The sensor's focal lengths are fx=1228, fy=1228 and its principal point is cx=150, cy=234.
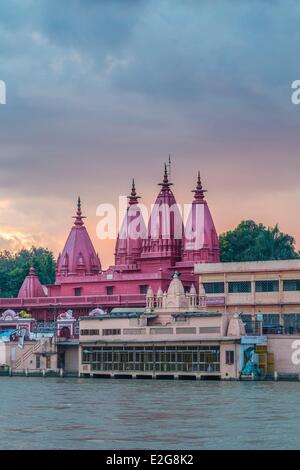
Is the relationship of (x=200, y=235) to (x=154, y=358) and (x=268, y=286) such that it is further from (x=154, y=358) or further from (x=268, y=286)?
(x=154, y=358)

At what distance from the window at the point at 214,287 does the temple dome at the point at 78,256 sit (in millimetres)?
12449

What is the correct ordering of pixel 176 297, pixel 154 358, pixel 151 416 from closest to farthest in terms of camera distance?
pixel 151 416 < pixel 154 358 < pixel 176 297

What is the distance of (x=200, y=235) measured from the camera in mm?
82500

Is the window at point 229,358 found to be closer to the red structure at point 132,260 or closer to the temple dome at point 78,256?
the red structure at point 132,260

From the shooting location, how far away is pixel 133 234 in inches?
3391

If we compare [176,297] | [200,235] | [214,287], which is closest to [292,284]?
[214,287]

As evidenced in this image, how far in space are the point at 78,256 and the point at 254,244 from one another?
16.4 m

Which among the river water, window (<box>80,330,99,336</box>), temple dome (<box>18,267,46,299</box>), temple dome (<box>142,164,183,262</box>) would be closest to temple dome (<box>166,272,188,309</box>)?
window (<box>80,330,99,336</box>)

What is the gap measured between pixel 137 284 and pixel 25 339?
9.01 m

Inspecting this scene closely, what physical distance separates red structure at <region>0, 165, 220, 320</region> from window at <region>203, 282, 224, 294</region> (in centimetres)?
277

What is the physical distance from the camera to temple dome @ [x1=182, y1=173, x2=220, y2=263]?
8188 cm

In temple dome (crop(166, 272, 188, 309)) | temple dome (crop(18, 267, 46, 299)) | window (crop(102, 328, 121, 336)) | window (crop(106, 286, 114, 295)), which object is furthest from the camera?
temple dome (crop(18, 267, 46, 299))

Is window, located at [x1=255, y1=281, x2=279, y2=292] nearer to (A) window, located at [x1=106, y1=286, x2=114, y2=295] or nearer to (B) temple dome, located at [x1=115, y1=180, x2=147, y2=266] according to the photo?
(A) window, located at [x1=106, y1=286, x2=114, y2=295]
